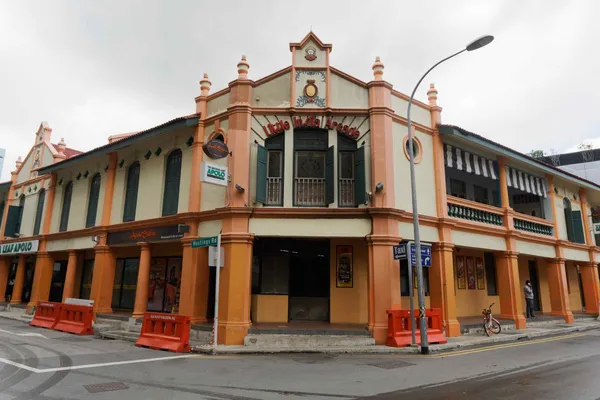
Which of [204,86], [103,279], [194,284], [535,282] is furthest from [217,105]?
[535,282]

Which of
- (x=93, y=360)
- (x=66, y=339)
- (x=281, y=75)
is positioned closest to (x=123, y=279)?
(x=66, y=339)

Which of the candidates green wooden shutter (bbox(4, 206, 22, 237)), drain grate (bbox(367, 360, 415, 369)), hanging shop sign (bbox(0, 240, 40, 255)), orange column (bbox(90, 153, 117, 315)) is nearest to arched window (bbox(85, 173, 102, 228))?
orange column (bbox(90, 153, 117, 315))

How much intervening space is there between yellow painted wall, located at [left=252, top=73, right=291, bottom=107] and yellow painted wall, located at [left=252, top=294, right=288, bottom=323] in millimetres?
6607

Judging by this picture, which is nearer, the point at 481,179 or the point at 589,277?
the point at 481,179

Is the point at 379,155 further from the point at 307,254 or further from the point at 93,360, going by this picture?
the point at 93,360

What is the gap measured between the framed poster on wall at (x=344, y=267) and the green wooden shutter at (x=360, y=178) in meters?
2.26

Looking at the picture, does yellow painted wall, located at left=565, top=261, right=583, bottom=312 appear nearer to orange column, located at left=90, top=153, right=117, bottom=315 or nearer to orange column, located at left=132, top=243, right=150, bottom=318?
orange column, located at left=132, top=243, right=150, bottom=318

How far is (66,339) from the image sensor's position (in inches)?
535

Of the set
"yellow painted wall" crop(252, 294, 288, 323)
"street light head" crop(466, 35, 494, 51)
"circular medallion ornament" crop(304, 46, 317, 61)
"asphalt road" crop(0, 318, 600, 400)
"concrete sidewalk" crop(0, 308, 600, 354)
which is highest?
"circular medallion ornament" crop(304, 46, 317, 61)

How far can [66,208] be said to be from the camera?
2106 cm

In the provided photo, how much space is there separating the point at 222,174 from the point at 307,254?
4265mm

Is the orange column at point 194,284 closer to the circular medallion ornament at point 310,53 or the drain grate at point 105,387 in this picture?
the drain grate at point 105,387

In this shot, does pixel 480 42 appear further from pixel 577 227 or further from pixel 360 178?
pixel 577 227

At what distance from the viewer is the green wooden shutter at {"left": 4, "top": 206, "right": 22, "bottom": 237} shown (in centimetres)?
2399
